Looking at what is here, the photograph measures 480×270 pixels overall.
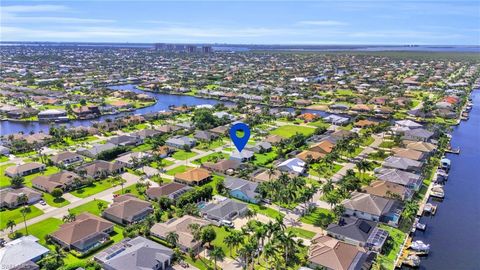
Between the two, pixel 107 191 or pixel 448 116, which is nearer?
pixel 107 191

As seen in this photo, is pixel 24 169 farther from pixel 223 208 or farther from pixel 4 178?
pixel 223 208

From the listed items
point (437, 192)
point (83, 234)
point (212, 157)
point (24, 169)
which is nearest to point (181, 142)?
point (212, 157)

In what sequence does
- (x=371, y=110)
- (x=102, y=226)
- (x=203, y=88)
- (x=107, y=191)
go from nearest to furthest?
(x=102, y=226), (x=107, y=191), (x=371, y=110), (x=203, y=88)

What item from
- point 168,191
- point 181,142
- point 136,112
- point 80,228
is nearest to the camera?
point 80,228

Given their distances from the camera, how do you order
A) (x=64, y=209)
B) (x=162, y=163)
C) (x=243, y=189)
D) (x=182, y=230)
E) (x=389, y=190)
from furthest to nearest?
(x=162, y=163) < (x=243, y=189) < (x=389, y=190) < (x=64, y=209) < (x=182, y=230)

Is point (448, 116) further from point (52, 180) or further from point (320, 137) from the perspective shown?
point (52, 180)

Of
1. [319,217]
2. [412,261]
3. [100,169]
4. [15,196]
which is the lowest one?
A: [412,261]

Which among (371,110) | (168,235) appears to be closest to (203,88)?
(371,110)
